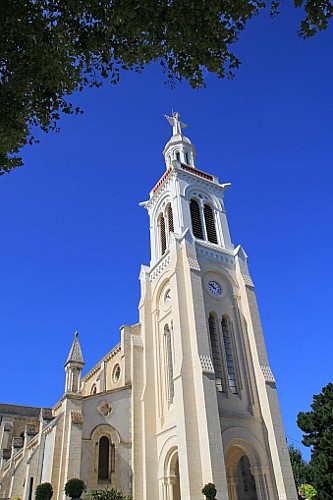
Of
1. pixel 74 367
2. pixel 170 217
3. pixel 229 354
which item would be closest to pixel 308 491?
pixel 229 354

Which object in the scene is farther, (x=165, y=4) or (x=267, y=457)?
(x=267, y=457)

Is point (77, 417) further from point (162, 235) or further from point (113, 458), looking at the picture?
point (162, 235)

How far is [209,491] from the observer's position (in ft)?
61.3

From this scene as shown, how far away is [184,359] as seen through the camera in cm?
2383

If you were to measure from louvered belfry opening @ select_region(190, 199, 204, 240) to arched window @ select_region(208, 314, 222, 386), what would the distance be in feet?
23.0

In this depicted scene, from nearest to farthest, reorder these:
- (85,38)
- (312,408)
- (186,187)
A: (85,38) → (312,408) → (186,187)

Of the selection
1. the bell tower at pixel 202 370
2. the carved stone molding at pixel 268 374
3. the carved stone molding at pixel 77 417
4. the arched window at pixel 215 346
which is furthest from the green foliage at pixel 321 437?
the carved stone molding at pixel 77 417

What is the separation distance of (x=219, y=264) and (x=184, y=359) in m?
8.62

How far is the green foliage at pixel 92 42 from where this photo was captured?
9.10 meters

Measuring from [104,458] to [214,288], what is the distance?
12904mm

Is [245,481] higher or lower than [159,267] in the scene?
lower

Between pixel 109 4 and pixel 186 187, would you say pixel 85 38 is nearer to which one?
pixel 109 4

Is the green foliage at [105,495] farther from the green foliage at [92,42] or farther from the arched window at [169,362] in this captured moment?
the green foliage at [92,42]

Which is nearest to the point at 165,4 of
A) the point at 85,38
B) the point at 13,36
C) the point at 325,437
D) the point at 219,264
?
the point at 85,38
